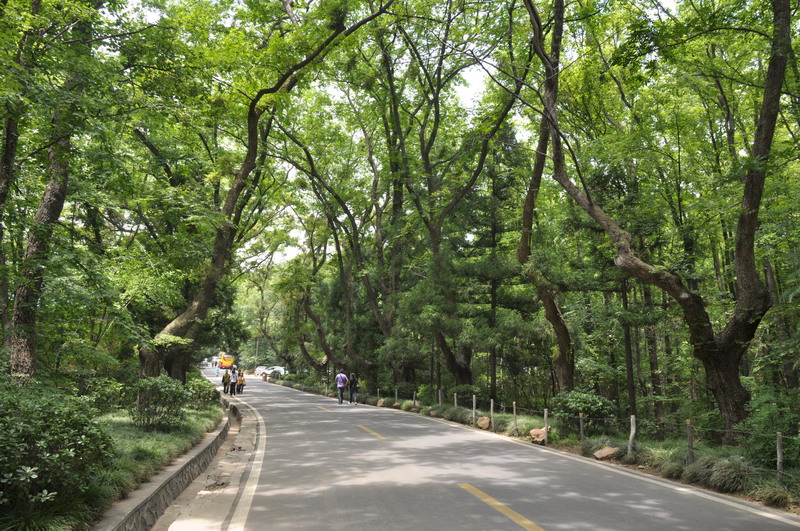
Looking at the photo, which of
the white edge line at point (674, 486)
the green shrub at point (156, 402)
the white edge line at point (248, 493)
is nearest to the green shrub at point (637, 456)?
the white edge line at point (674, 486)

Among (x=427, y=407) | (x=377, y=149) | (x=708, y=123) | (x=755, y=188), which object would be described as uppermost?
(x=377, y=149)

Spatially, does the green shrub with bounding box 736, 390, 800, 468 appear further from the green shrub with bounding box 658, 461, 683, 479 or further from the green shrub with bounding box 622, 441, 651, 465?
the green shrub with bounding box 622, 441, 651, 465

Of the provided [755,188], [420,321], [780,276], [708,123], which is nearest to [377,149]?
[420,321]

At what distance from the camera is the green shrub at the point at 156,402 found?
33.9ft

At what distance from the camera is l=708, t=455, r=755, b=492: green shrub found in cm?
718

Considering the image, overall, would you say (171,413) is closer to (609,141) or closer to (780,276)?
(609,141)

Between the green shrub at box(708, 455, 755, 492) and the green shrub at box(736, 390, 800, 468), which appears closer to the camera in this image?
the green shrub at box(708, 455, 755, 492)

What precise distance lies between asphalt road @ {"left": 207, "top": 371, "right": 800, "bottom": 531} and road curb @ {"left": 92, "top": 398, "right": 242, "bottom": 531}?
34.6 inches

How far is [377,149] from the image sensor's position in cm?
2800

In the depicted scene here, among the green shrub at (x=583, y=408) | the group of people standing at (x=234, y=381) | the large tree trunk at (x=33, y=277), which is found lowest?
the group of people standing at (x=234, y=381)

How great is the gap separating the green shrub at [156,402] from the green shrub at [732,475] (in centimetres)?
984

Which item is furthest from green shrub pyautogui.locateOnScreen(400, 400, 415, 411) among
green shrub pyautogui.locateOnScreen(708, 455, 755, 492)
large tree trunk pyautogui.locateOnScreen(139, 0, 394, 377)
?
green shrub pyautogui.locateOnScreen(708, 455, 755, 492)

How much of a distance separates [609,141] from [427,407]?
11683 mm

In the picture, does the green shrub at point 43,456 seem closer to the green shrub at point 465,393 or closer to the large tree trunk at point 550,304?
the large tree trunk at point 550,304
